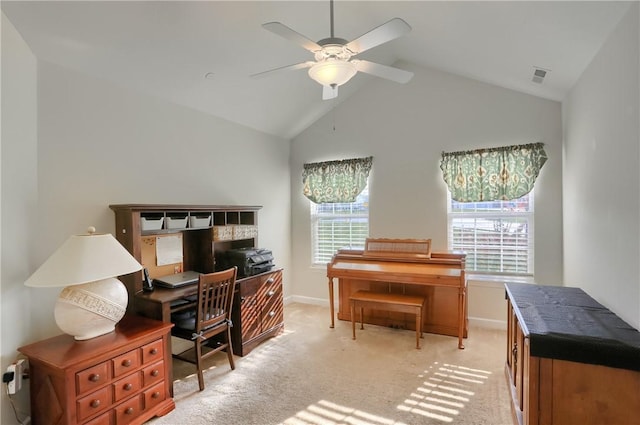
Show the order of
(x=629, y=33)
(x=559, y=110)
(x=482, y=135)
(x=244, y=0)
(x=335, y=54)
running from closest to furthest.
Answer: (x=629, y=33), (x=335, y=54), (x=244, y=0), (x=559, y=110), (x=482, y=135)

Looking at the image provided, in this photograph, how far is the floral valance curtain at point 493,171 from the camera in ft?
11.0

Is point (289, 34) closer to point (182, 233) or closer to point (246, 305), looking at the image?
point (182, 233)

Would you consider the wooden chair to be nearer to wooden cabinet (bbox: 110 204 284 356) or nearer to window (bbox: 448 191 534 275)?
wooden cabinet (bbox: 110 204 284 356)

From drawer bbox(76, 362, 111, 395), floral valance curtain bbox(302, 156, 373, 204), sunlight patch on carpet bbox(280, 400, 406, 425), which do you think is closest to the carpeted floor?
sunlight patch on carpet bbox(280, 400, 406, 425)

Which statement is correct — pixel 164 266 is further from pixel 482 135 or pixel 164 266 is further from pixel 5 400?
pixel 482 135

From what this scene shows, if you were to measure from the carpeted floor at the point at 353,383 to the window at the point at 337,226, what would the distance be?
133cm

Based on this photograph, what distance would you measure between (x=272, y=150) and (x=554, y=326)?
12.2ft

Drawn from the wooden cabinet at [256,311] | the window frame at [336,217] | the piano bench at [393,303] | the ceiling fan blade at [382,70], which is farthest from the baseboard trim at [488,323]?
the ceiling fan blade at [382,70]

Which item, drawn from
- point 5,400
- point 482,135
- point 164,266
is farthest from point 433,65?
point 5,400

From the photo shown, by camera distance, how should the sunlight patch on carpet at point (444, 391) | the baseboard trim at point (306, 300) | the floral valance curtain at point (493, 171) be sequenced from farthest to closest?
the baseboard trim at point (306, 300) → the floral valance curtain at point (493, 171) → the sunlight patch on carpet at point (444, 391)

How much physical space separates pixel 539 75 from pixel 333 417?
10.8 ft

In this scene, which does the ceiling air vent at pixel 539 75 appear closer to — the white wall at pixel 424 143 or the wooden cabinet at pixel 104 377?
the white wall at pixel 424 143

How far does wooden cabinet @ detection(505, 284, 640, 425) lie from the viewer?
1.43 metres

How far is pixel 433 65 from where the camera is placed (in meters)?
3.69
